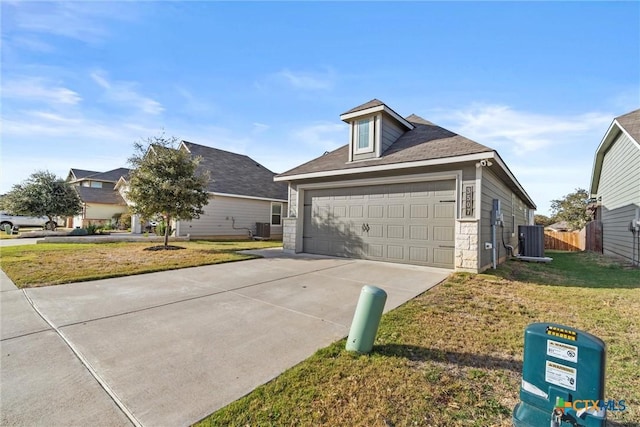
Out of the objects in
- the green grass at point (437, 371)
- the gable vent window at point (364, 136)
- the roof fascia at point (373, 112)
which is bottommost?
the green grass at point (437, 371)

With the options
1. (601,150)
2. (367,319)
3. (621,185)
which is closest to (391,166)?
(367,319)

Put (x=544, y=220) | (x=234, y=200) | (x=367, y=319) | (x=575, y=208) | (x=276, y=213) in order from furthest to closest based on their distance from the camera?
(x=544, y=220)
(x=575, y=208)
(x=276, y=213)
(x=234, y=200)
(x=367, y=319)

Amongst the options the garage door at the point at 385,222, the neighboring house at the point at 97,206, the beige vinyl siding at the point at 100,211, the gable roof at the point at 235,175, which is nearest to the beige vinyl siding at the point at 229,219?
the gable roof at the point at 235,175

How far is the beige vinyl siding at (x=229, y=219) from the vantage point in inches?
622

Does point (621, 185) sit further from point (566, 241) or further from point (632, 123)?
point (566, 241)

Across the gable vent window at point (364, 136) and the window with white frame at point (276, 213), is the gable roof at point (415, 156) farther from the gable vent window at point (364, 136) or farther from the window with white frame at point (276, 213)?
the window with white frame at point (276, 213)

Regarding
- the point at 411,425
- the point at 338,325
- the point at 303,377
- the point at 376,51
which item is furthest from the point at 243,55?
the point at 411,425

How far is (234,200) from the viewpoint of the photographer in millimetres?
17062

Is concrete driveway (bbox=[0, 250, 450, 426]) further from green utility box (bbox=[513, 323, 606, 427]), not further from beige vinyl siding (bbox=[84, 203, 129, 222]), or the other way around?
beige vinyl siding (bbox=[84, 203, 129, 222])

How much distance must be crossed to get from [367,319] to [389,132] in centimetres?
785

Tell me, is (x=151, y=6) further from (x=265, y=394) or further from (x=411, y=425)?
(x=411, y=425)

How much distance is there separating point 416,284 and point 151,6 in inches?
348

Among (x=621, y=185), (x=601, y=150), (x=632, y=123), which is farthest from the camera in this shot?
(x=601, y=150)

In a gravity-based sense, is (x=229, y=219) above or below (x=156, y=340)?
above
